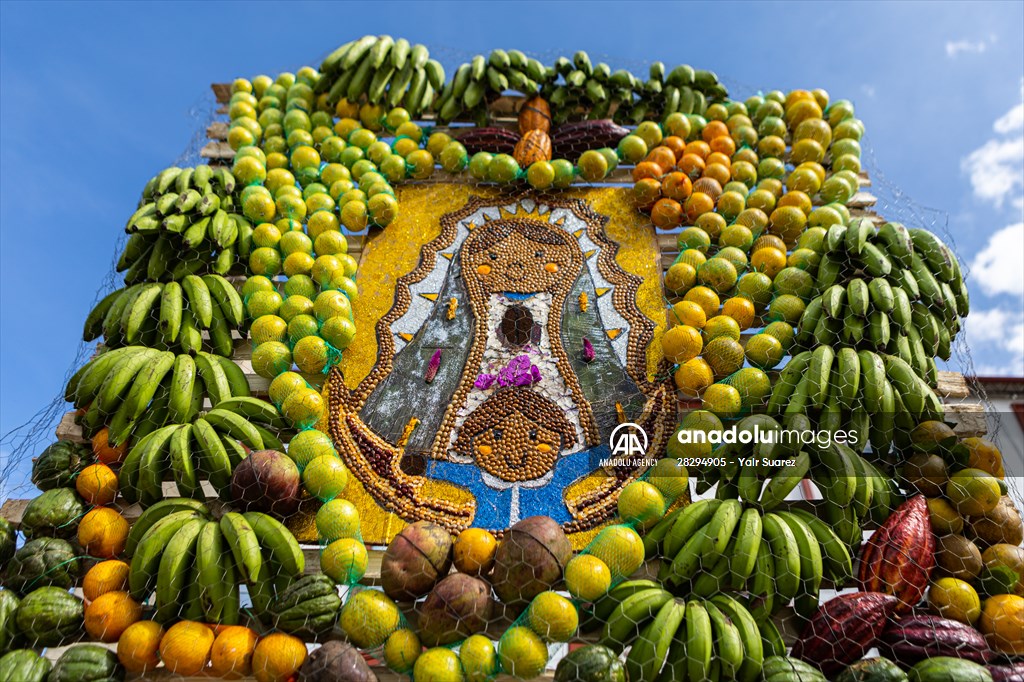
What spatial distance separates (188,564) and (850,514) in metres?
1.74

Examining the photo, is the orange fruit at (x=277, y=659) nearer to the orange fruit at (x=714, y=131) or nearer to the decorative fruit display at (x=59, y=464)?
the decorative fruit display at (x=59, y=464)

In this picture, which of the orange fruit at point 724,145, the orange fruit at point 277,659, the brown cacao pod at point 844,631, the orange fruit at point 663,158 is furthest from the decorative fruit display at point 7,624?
the orange fruit at point 724,145

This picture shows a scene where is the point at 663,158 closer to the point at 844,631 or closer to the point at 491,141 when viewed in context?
the point at 491,141

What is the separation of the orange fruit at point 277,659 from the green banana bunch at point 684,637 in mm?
731

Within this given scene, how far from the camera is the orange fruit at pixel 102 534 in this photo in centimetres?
182

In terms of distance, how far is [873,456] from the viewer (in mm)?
1990

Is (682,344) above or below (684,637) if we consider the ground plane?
above

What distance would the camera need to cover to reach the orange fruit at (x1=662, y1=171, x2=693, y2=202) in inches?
106

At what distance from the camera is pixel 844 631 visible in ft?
5.22

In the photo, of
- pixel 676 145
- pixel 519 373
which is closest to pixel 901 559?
pixel 519 373

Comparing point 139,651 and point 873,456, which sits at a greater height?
point 873,456

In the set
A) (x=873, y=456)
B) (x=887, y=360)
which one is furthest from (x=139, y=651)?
(x=887, y=360)

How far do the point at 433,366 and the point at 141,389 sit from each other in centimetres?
89

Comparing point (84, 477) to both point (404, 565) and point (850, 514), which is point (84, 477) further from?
point (850, 514)
